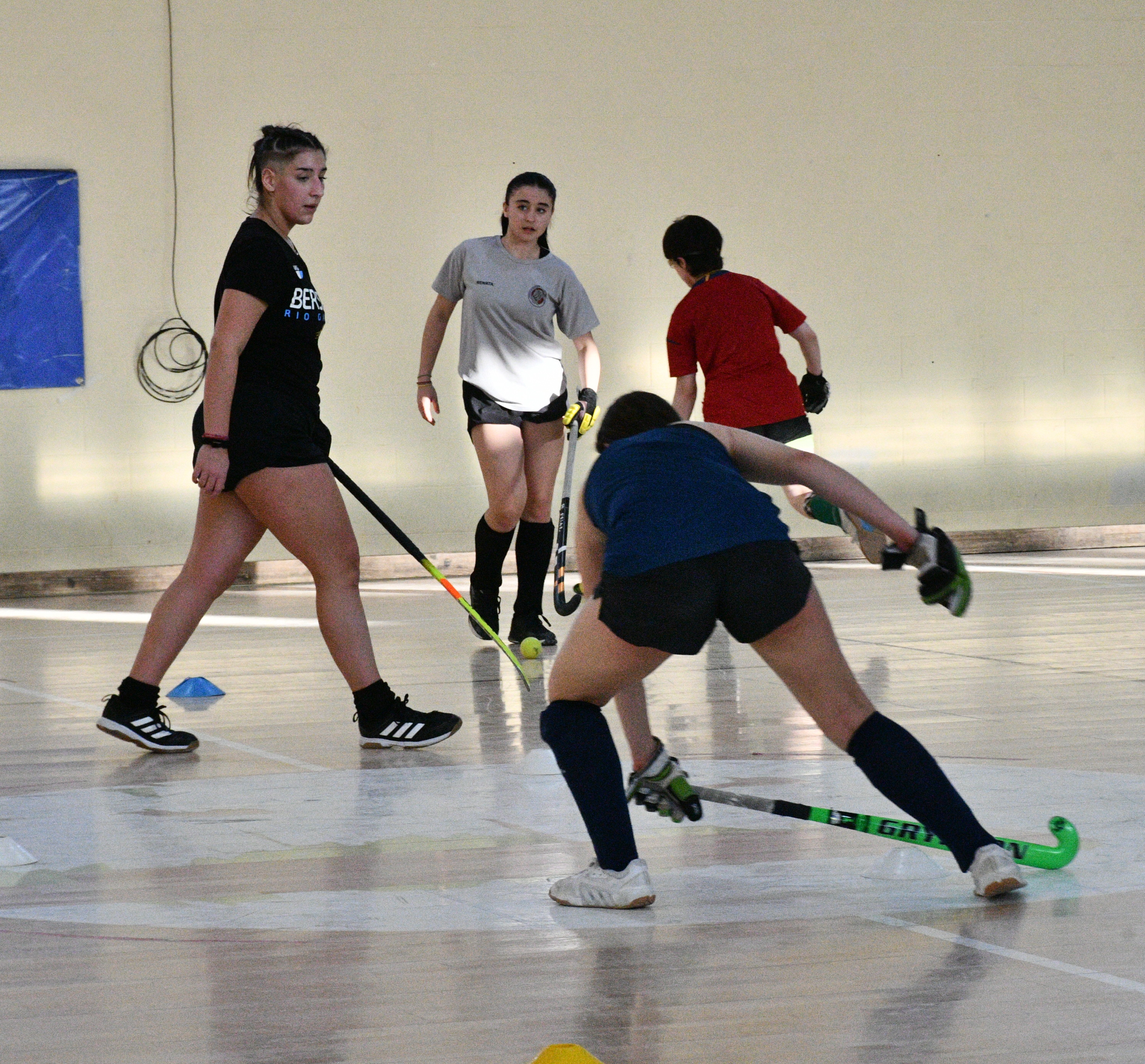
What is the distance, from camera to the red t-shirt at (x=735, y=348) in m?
6.25

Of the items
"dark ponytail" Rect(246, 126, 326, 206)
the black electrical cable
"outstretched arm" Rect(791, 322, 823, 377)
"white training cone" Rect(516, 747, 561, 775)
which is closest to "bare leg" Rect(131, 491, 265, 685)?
"dark ponytail" Rect(246, 126, 326, 206)

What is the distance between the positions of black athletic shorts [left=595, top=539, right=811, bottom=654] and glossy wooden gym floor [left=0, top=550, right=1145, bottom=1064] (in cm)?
43

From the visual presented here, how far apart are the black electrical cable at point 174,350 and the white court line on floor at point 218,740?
4001 millimetres

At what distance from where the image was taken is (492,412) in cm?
599

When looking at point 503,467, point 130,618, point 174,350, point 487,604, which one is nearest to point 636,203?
point 174,350

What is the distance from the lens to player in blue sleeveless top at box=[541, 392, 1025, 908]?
8.55 ft

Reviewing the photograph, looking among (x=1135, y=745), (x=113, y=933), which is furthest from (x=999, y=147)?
(x=113, y=933)

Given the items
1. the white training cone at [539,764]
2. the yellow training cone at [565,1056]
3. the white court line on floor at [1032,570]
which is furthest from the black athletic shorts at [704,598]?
the white court line on floor at [1032,570]

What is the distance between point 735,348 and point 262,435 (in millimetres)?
2640

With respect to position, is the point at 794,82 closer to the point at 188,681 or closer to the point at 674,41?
the point at 674,41

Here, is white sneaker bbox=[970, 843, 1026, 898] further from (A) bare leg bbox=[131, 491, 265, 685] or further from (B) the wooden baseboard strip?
(B) the wooden baseboard strip

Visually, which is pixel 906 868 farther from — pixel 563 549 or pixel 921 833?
pixel 563 549

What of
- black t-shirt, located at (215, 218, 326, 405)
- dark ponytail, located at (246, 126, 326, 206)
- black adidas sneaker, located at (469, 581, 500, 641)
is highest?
dark ponytail, located at (246, 126, 326, 206)

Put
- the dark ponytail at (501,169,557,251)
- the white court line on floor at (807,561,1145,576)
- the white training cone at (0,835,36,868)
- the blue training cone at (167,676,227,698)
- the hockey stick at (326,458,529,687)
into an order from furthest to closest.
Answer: the white court line on floor at (807,561,1145,576), the dark ponytail at (501,169,557,251), the blue training cone at (167,676,227,698), the hockey stick at (326,458,529,687), the white training cone at (0,835,36,868)
